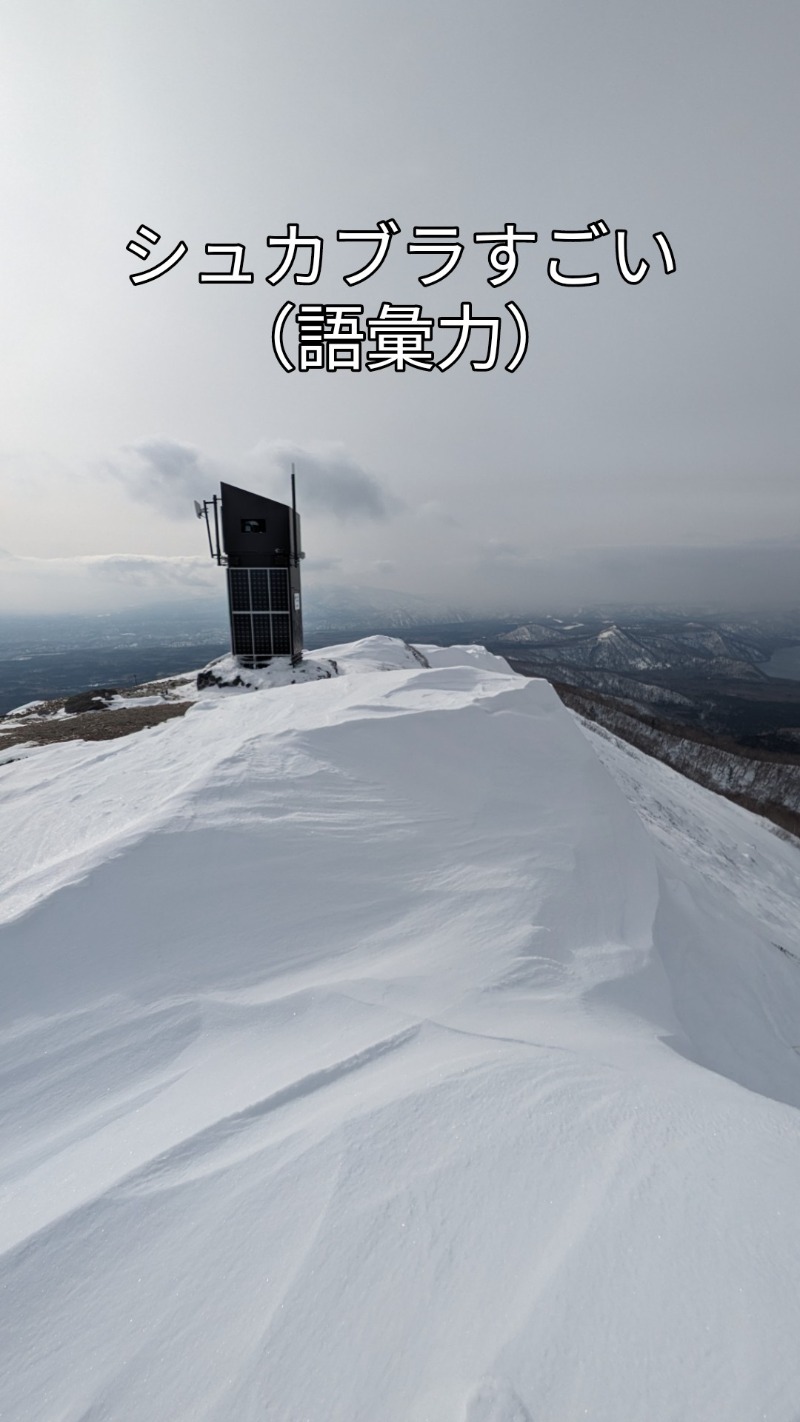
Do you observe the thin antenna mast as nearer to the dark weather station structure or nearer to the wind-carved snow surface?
→ the dark weather station structure

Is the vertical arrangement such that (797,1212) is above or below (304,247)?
below

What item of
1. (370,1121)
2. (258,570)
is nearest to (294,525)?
(258,570)

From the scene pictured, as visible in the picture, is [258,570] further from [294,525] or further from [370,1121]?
[370,1121]

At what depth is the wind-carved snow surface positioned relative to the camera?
192cm

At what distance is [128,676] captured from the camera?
16962 cm

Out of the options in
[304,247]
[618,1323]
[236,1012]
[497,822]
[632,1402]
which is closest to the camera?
[632,1402]

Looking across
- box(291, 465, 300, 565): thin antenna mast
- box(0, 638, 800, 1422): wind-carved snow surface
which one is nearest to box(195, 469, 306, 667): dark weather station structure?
box(291, 465, 300, 565): thin antenna mast

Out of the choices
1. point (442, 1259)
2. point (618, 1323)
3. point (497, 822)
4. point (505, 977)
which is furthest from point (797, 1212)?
point (497, 822)

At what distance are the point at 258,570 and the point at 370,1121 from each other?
1167 inches

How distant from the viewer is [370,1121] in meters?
2.84

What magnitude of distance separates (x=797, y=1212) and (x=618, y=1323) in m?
1.23

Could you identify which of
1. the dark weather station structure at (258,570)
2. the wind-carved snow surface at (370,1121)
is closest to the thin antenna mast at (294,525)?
the dark weather station structure at (258,570)

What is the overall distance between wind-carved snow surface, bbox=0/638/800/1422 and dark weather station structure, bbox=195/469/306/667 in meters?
23.2

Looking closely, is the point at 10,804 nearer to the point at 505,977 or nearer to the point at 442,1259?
the point at 505,977
